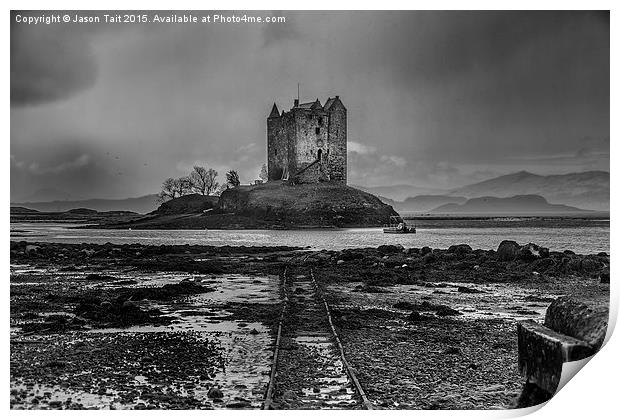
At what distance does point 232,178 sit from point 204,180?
422 mm

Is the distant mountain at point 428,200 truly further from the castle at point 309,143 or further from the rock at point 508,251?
the rock at point 508,251

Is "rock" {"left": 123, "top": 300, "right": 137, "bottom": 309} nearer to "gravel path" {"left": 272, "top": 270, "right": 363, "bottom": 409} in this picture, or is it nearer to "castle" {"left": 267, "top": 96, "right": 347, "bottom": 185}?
"gravel path" {"left": 272, "top": 270, "right": 363, "bottom": 409}

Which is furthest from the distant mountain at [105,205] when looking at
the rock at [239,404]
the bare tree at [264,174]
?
the rock at [239,404]

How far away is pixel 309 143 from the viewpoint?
1302 cm

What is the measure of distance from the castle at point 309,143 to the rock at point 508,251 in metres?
4.95

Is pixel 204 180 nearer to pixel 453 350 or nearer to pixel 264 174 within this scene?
pixel 264 174

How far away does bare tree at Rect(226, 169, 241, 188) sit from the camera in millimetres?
8767

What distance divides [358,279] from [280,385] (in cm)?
705

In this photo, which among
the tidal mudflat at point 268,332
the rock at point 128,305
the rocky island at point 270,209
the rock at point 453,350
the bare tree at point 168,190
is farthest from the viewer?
the rocky island at point 270,209

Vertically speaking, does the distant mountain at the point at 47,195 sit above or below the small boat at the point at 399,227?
above

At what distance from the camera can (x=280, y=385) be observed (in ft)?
16.3

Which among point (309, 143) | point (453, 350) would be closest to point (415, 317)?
point (453, 350)

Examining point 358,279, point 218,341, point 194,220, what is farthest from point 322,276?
point 218,341

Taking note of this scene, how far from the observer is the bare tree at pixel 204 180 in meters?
8.40
